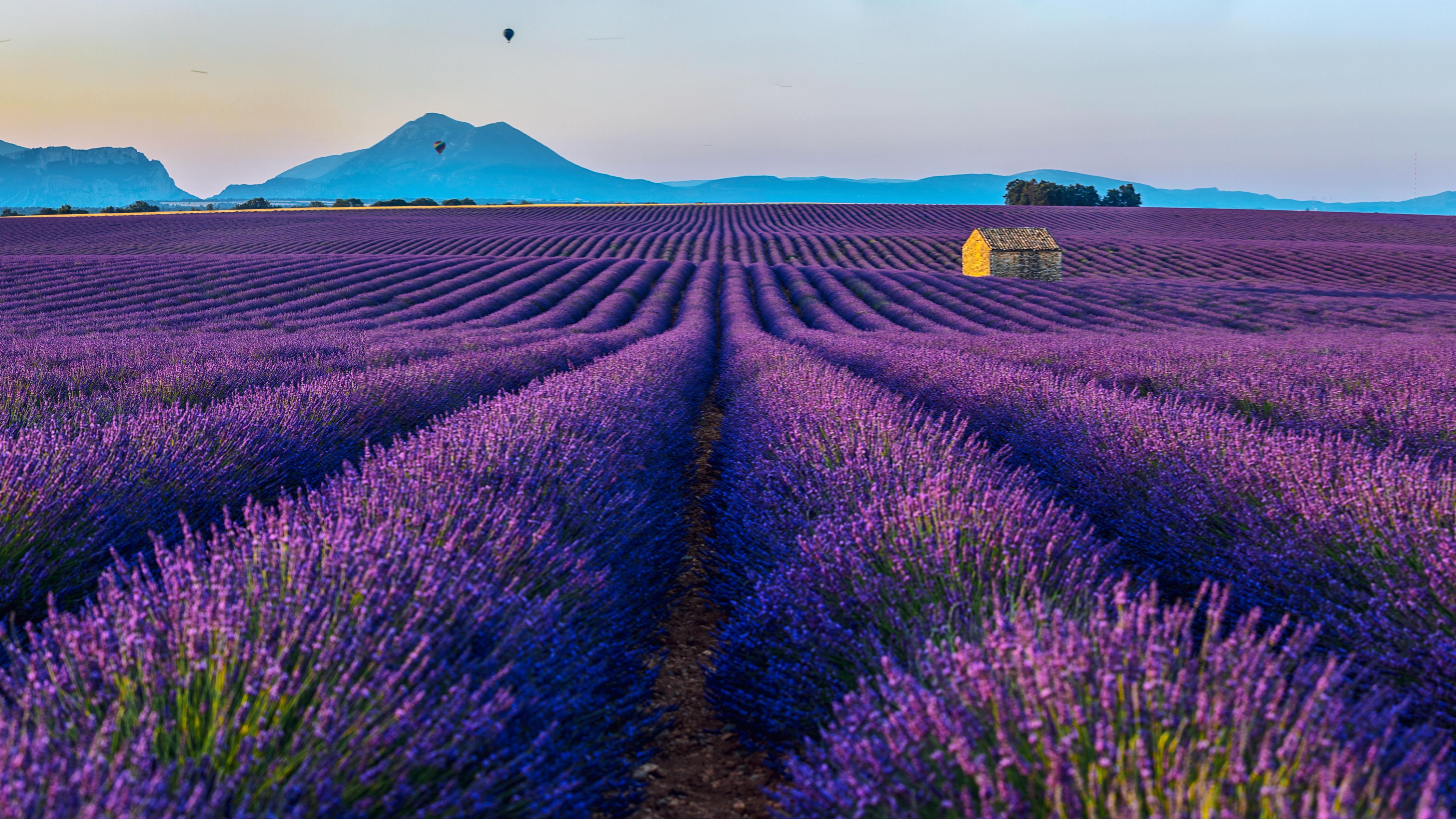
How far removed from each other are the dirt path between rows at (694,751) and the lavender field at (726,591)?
0.5 inches

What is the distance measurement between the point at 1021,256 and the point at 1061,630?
28083mm

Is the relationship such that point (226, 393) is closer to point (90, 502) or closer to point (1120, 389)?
point (90, 502)

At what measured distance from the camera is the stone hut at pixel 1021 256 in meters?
27.0

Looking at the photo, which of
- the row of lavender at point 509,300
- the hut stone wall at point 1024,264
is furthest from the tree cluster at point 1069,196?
the row of lavender at point 509,300

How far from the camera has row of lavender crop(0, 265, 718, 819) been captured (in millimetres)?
1138

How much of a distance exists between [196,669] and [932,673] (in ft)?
4.42

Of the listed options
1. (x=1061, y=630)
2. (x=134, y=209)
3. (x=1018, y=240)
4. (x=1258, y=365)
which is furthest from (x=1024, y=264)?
(x=134, y=209)

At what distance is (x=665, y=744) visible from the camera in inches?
88.6

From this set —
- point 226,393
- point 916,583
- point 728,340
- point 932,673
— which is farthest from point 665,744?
point 728,340

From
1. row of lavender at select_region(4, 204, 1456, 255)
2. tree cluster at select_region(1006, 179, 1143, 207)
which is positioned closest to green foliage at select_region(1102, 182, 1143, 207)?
tree cluster at select_region(1006, 179, 1143, 207)

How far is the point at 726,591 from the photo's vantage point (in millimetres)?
2834

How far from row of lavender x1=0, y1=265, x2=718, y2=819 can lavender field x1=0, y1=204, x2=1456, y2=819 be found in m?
0.01

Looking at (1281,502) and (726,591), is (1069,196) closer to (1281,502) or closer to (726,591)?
(1281,502)

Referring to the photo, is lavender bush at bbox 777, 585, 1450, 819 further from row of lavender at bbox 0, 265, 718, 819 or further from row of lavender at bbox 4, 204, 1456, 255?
row of lavender at bbox 4, 204, 1456, 255
